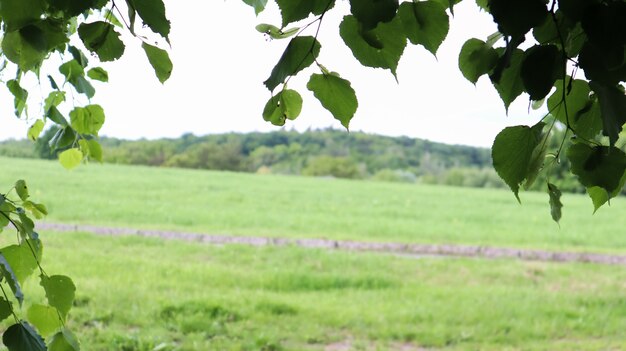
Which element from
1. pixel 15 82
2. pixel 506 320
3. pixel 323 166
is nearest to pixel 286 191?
pixel 323 166

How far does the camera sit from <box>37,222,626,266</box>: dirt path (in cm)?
884

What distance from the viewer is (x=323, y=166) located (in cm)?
2378

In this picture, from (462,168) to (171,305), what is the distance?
1878 cm

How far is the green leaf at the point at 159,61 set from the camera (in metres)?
0.75

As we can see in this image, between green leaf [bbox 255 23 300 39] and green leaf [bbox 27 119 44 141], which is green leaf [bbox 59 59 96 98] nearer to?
green leaf [bbox 27 119 44 141]

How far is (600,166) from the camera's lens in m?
0.66

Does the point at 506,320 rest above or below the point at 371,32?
below

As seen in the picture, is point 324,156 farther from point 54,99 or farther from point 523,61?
point 523,61

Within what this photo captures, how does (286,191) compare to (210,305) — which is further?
(286,191)

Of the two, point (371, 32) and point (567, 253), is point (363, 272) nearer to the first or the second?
point (567, 253)

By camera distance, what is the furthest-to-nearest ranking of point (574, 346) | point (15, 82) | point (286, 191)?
point (286, 191), point (574, 346), point (15, 82)

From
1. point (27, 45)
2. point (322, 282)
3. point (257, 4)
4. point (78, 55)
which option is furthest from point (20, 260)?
point (322, 282)

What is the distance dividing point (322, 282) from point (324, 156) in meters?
Result: 17.1

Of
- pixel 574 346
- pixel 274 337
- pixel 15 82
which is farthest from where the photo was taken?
pixel 574 346
